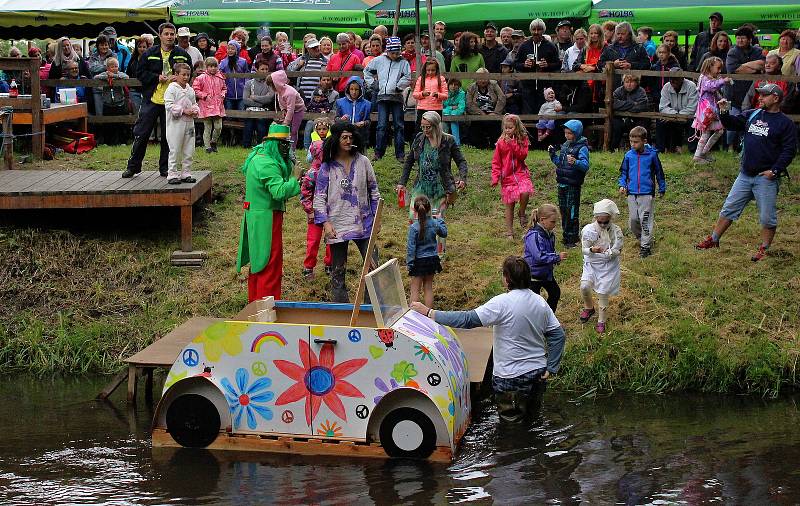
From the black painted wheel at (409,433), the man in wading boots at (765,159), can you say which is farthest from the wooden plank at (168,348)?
the man in wading boots at (765,159)

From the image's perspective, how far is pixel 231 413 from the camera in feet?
29.7

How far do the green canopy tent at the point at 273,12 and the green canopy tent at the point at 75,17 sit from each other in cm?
51

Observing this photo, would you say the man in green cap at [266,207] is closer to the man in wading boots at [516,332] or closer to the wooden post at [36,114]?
the man in wading boots at [516,332]

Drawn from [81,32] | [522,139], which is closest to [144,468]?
[522,139]

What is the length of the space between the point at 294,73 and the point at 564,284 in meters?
6.93

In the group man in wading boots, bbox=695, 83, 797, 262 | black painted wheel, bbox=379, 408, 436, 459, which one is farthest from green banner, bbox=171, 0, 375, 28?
black painted wheel, bbox=379, 408, 436, 459

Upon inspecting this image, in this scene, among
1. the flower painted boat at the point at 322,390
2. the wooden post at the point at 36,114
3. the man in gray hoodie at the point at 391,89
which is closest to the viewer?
the flower painted boat at the point at 322,390

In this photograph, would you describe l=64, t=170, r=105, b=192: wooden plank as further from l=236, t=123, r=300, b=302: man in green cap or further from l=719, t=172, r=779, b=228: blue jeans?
l=719, t=172, r=779, b=228: blue jeans

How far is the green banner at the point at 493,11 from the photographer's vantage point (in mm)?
21781

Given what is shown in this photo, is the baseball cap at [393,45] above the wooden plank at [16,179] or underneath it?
above

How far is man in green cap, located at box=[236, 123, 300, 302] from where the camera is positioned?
11141mm

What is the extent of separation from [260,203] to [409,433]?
3.45m

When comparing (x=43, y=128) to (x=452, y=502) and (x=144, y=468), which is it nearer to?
(x=144, y=468)

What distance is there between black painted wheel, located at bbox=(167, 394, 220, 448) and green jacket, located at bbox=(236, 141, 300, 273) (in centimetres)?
251
